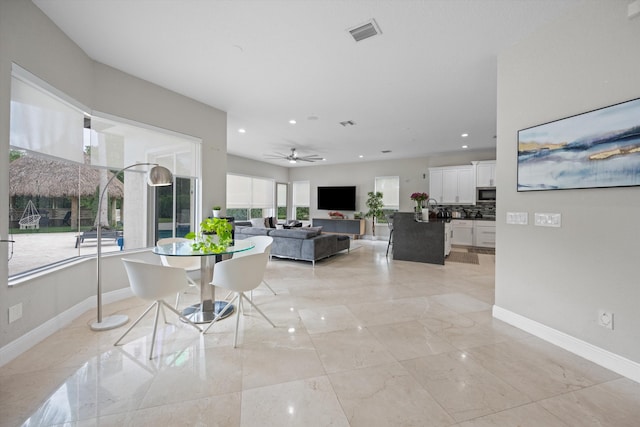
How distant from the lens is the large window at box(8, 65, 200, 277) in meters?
2.30

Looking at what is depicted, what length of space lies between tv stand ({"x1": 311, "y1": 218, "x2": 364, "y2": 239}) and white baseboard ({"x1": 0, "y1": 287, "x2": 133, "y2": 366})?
288 inches

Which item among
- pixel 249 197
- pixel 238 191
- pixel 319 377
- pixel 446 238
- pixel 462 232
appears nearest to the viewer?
pixel 319 377

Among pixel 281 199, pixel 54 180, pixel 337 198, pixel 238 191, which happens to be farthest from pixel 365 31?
pixel 281 199

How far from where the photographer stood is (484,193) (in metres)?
7.75

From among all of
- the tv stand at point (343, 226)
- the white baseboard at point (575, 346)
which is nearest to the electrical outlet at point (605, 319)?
the white baseboard at point (575, 346)

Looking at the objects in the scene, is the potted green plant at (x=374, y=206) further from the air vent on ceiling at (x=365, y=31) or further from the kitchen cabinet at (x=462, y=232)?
the air vent on ceiling at (x=365, y=31)

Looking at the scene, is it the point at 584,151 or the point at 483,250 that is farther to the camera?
the point at 483,250

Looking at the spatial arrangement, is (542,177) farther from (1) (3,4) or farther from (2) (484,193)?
(2) (484,193)

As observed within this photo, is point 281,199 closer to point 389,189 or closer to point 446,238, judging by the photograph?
point 389,189

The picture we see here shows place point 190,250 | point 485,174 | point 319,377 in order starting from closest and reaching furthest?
point 319,377 < point 190,250 < point 485,174

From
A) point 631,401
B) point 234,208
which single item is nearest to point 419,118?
point 631,401

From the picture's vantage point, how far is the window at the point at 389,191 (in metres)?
9.39

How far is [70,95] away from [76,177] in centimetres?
88

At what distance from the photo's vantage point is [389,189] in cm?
952
